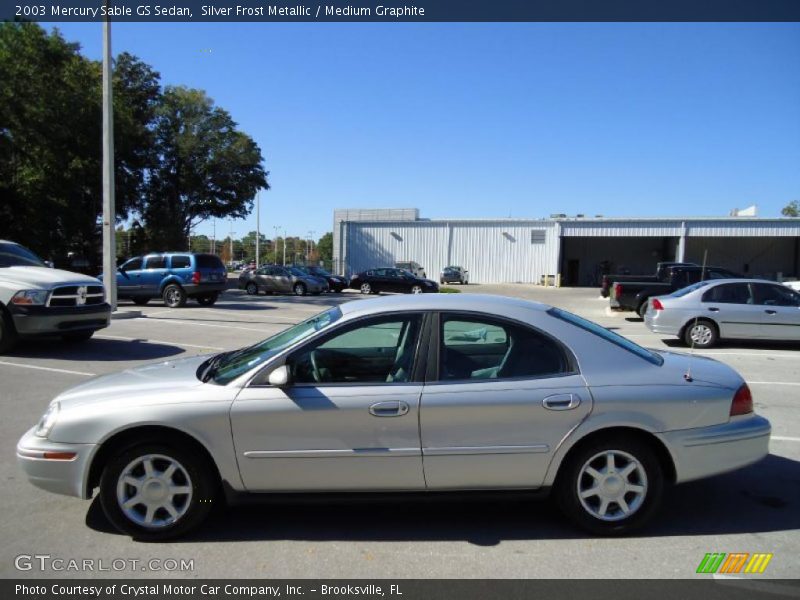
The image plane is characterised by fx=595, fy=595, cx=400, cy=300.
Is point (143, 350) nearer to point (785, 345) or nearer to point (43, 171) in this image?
point (785, 345)

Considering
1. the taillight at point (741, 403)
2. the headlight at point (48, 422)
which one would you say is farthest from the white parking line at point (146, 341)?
the taillight at point (741, 403)

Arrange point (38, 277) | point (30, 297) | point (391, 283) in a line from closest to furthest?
point (30, 297), point (38, 277), point (391, 283)

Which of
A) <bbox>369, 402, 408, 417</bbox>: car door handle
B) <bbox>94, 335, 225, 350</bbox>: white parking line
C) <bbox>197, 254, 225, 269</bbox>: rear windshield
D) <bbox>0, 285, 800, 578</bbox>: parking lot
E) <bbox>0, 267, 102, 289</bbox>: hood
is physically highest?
<bbox>197, 254, 225, 269</bbox>: rear windshield

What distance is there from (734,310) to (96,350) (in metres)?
12.2

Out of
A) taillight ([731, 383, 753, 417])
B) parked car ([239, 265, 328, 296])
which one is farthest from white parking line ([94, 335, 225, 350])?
parked car ([239, 265, 328, 296])

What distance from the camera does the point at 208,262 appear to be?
68.0 feet

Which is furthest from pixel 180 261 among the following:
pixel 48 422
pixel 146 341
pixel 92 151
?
pixel 48 422

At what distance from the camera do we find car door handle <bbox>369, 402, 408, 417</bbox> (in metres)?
3.54

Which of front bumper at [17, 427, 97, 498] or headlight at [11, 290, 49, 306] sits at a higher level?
headlight at [11, 290, 49, 306]

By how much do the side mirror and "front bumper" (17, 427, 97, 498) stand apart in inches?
45.6

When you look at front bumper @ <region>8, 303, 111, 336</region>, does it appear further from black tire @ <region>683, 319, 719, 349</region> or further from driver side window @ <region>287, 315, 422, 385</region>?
black tire @ <region>683, 319, 719, 349</region>
